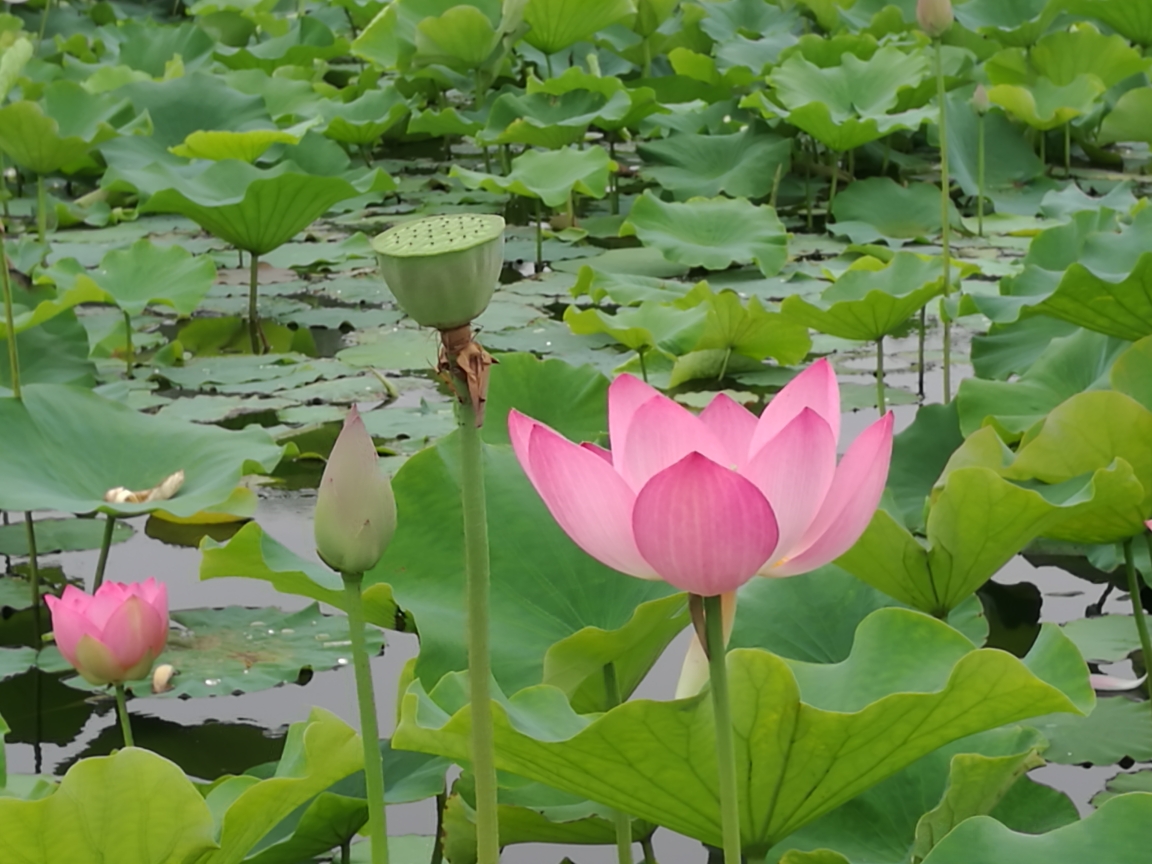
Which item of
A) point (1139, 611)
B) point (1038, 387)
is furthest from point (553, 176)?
point (1139, 611)

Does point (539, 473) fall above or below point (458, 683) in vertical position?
above

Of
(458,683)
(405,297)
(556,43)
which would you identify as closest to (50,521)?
(458,683)

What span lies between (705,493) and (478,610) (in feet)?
0.37

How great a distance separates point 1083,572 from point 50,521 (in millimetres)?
1232

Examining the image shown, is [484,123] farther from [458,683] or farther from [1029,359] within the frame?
[458,683]

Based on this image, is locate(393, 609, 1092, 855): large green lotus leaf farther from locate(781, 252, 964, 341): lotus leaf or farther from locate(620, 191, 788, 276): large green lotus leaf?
locate(620, 191, 788, 276): large green lotus leaf

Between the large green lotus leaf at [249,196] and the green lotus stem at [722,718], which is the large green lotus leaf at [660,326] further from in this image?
the green lotus stem at [722,718]

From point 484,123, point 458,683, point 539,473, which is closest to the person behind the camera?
point 539,473

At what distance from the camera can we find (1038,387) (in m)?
1.54

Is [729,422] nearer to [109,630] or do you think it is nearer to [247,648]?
[109,630]

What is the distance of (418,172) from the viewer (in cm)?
387

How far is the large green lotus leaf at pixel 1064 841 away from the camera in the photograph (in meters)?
0.68

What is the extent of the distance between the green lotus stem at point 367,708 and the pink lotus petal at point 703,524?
0.44ft

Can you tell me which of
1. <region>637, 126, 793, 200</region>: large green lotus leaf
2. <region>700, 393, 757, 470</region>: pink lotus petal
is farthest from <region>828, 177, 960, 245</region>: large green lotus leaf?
<region>700, 393, 757, 470</region>: pink lotus petal
